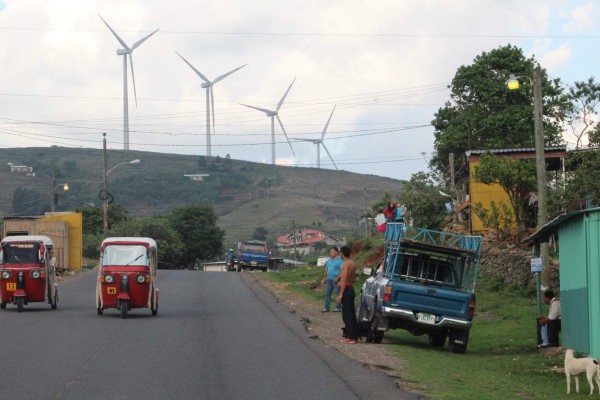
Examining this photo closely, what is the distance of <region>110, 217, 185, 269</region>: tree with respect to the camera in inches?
2915

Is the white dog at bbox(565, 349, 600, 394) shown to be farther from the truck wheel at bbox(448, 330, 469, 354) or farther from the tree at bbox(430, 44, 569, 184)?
the tree at bbox(430, 44, 569, 184)

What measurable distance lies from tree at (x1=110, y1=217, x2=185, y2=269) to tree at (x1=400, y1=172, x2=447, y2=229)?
32.9 m

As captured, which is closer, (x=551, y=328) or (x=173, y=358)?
(x=173, y=358)

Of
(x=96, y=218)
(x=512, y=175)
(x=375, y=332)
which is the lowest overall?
(x=375, y=332)

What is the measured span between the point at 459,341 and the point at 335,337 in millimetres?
2649

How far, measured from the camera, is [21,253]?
27.5 m

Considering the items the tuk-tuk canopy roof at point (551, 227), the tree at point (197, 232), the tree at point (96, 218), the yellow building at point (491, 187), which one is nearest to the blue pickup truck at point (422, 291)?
the tuk-tuk canopy roof at point (551, 227)

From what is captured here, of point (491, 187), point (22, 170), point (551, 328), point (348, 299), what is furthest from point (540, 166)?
point (22, 170)

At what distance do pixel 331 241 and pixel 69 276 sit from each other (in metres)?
A: 83.2

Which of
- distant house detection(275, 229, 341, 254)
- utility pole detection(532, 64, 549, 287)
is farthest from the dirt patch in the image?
distant house detection(275, 229, 341, 254)

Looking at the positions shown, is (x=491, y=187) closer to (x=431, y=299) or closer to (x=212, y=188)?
(x=431, y=299)

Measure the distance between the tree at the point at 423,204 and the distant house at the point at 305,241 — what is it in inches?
3049

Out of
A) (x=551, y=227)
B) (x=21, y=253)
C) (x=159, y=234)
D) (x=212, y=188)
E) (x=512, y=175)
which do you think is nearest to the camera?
(x=551, y=227)

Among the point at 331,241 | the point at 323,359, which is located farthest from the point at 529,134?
the point at 331,241
